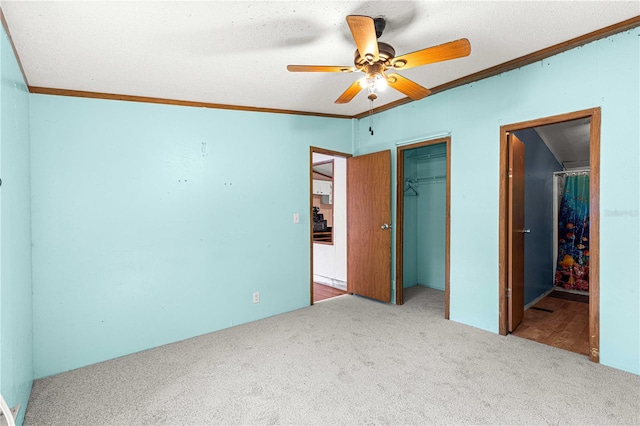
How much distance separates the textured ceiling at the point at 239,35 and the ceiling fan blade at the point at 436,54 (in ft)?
0.80

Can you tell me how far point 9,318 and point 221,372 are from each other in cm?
126

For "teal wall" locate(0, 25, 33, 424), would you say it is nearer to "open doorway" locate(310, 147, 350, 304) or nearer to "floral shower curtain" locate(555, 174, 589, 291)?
"open doorway" locate(310, 147, 350, 304)

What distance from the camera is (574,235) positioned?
14.2 feet

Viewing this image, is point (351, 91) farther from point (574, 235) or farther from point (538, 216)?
point (574, 235)

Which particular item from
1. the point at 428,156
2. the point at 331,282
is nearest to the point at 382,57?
the point at 428,156

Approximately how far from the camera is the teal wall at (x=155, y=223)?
7.75 feet

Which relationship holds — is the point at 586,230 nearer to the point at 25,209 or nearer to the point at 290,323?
the point at 290,323

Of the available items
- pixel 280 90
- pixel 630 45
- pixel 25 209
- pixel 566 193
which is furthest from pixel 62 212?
pixel 566 193

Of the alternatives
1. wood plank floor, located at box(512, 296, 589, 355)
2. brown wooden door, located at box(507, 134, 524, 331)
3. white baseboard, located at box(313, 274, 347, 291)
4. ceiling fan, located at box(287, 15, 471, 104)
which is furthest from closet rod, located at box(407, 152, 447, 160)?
ceiling fan, located at box(287, 15, 471, 104)

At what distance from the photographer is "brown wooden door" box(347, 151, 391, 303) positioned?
12.3 ft

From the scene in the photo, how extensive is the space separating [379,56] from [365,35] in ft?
1.02

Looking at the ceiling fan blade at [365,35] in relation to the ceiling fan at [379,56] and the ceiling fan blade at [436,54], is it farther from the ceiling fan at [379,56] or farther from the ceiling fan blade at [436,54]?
the ceiling fan blade at [436,54]

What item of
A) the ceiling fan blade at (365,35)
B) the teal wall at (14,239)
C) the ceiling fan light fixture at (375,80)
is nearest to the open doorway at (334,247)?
the ceiling fan light fixture at (375,80)

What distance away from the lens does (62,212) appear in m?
2.38
